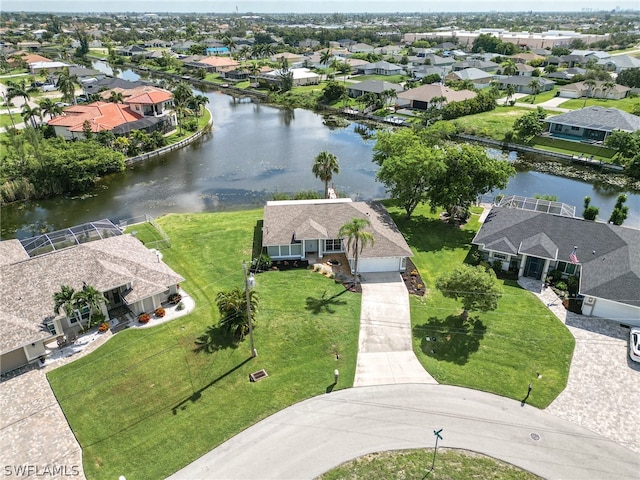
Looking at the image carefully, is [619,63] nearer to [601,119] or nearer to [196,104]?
[601,119]

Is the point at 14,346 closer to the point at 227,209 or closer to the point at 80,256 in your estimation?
the point at 80,256

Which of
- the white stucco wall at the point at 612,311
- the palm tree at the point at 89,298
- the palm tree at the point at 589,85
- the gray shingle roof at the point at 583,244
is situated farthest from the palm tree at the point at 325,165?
the palm tree at the point at 589,85

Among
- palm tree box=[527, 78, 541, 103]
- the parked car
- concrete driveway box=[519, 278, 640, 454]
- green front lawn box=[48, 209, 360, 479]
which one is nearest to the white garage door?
green front lawn box=[48, 209, 360, 479]

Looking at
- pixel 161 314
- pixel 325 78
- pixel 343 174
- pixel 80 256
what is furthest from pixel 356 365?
pixel 325 78

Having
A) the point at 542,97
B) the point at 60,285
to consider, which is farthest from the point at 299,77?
the point at 60,285

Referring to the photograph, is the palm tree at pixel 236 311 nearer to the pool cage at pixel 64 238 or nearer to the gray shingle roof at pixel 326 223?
the gray shingle roof at pixel 326 223

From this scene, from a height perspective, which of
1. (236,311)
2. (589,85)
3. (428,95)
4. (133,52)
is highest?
(133,52)
